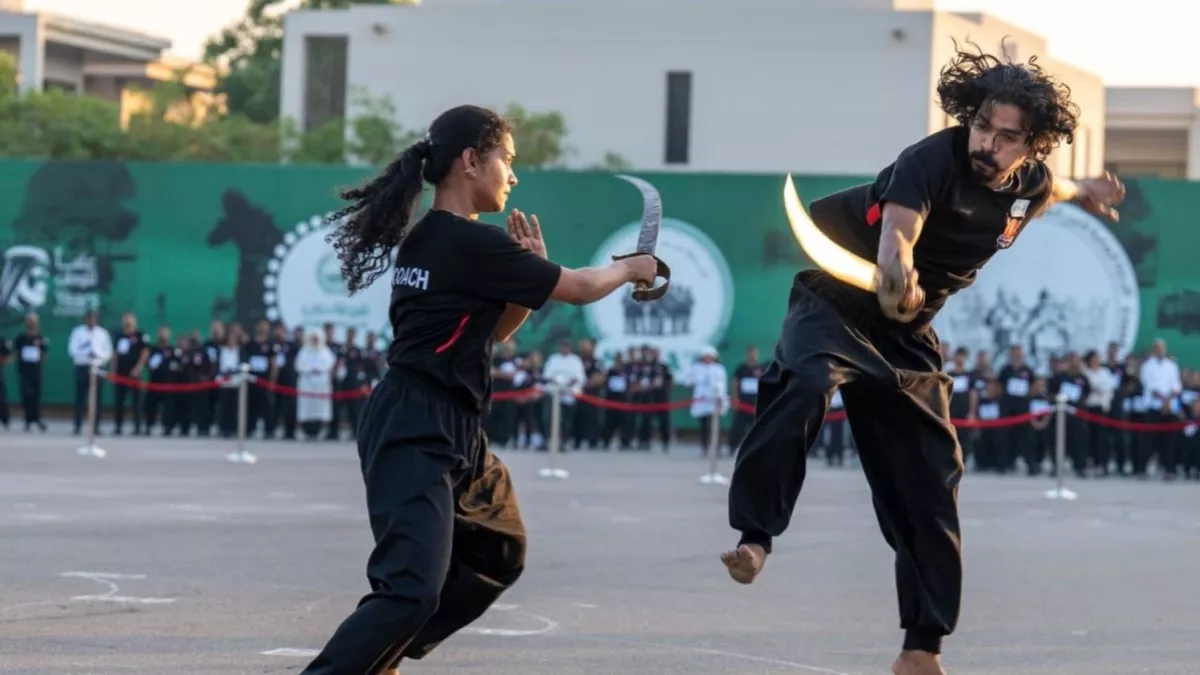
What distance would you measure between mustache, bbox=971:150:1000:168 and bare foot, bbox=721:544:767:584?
1.47m

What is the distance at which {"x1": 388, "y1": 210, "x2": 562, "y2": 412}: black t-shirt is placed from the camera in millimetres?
6188

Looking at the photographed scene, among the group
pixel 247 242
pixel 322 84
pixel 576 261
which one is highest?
pixel 322 84

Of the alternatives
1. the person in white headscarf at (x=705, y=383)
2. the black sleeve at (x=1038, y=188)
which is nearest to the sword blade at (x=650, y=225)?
the black sleeve at (x=1038, y=188)

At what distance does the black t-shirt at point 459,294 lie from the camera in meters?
6.19

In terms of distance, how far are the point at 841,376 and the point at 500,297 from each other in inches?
47.3

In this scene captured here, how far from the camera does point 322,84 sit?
54.1 metres

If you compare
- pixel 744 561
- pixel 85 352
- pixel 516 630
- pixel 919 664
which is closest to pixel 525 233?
pixel 744 561

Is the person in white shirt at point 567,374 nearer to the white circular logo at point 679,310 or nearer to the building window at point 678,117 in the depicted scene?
the white circular logo at point 679,310

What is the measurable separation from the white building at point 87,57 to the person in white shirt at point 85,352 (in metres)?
35.9

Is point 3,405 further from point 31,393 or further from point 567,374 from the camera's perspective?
point 567,374

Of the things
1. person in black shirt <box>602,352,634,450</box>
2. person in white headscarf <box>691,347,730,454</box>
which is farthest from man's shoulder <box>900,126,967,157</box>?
person in black shirt <box>602,352,634,450</box>

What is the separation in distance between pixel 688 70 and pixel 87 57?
31.6 meters

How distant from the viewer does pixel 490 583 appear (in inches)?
251

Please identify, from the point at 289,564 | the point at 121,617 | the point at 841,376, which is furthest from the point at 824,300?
the point at 289,564
